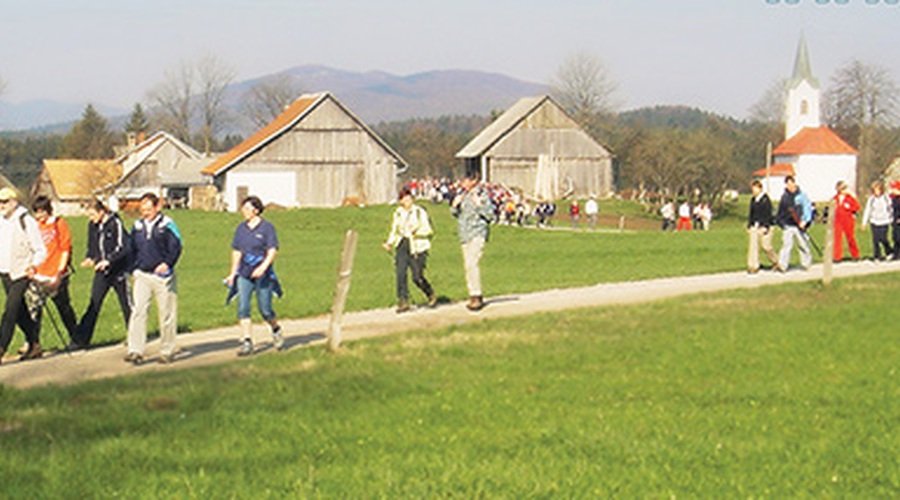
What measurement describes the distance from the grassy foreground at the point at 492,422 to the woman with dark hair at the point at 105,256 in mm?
2727

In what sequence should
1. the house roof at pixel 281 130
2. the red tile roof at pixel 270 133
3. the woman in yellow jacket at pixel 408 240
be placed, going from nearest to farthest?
the woman in yellow jacket at pixel 408 240, the house roof at pixel 281 130, the red tile roof at pixel 270 133

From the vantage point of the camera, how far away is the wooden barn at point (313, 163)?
253 feet

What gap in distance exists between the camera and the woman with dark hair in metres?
14.9

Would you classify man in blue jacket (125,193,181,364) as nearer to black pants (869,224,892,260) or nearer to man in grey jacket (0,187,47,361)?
man in grey jacket (0,187,47,361)

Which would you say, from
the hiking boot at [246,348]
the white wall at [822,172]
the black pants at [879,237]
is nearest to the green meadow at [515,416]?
the hiking boot at [246,348]

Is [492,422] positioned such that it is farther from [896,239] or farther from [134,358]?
[896,239]

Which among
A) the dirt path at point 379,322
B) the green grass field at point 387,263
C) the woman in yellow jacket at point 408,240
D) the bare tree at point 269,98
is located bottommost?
the green grass field at point 387,263

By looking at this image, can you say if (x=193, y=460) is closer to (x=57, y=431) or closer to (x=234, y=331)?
(x=57, y=431)

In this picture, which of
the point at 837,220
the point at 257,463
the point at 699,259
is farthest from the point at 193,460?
the point at 699,259

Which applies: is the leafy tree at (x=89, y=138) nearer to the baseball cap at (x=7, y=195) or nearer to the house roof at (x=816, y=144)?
the house roof at (x=816, y=144)

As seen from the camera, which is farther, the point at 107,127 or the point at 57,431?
the point at 107,127

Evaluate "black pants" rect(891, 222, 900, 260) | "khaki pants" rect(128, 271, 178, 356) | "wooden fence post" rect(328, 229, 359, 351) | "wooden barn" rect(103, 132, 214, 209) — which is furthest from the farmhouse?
"wooden fence post" rect(328, 229, 359, 351)

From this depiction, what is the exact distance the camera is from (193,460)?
8539 mm

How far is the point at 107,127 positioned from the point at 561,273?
13447 cm
